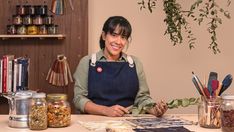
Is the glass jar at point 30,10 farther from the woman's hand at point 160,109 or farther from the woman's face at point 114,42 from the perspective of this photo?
the woman's hand at point 160,109

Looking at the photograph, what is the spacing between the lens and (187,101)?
165cm

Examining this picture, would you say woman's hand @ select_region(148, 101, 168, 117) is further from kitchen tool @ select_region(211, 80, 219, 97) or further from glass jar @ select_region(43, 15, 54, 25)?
glass jar @ select_region(43, 15, 54, 25)

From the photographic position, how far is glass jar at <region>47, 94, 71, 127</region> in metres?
1.44

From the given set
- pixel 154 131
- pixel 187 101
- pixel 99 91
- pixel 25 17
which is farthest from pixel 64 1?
pixel 154 131

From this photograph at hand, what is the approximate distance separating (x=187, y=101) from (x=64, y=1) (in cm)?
143

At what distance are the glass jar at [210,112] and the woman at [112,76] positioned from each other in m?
0.59

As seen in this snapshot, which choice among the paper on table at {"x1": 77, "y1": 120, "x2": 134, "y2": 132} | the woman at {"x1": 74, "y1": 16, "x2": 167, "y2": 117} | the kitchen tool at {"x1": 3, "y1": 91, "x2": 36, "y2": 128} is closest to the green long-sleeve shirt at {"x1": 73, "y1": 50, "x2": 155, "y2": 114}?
the woman at {"x1": 74, "y1": 16, "x2": 167, "y2": 117}

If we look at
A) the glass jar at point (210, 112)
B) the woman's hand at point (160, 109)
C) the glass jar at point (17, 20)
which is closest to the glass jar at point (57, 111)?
the woman's hand at point (160, 109)

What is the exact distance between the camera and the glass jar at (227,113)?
1327mm

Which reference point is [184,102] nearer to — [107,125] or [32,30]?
[107,125]

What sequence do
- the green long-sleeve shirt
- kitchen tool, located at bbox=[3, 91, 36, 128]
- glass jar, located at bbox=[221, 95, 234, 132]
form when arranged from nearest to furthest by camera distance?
glass jar, located at bbox=[221, 95, 234, 132] → kitchen tool, located at bbox=[3, 91, 36, 128] → the green long-sleeve shirt

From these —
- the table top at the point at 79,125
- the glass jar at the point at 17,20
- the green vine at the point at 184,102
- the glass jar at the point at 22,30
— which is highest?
the glass jar at the point at 17,20

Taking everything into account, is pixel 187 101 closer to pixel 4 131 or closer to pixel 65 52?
pixel 4 131

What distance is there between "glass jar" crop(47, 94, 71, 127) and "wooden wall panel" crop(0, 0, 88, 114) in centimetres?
130
